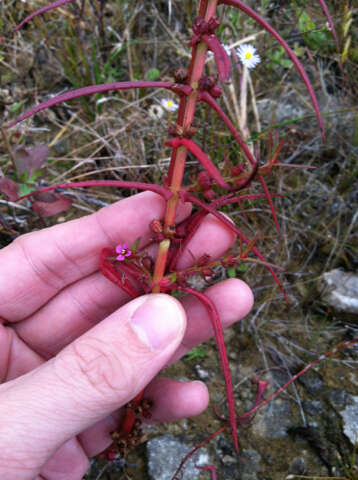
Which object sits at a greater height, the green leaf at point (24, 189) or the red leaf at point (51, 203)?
the green leaf at point (24, 189)

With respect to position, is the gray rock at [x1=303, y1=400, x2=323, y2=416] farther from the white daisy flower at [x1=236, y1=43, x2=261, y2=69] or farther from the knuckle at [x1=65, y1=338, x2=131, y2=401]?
the white daisy flower at [x1=236, y1=43, x2=261, y2=69]

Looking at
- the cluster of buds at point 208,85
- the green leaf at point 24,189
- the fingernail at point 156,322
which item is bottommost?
the fingernail at point 156,322

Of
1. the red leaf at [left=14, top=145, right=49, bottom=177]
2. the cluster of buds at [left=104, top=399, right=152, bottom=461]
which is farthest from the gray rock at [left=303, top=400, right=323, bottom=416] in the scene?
the red leaf at [left=14, top=145, right=49, bottom=177]

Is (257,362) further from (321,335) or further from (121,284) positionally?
(121,284)

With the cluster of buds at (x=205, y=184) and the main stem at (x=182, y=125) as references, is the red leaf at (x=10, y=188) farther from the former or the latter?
the cluster of buds at (x=205, y=184)

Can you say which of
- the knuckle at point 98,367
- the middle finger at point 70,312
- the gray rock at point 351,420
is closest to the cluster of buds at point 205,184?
the knuckle at point 98,367

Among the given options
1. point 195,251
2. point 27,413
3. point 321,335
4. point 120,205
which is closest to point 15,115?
point 120,205
